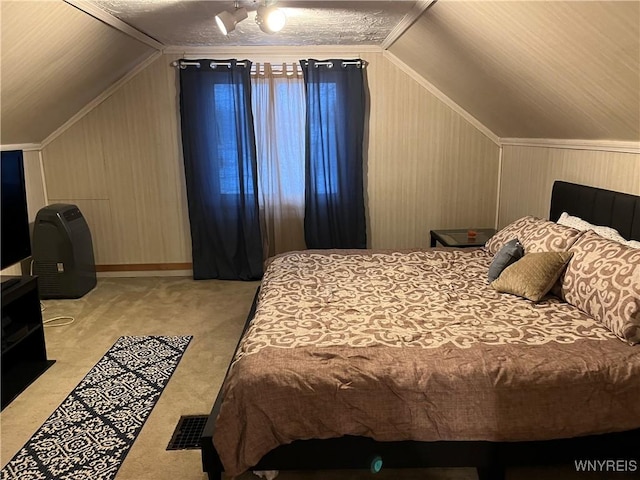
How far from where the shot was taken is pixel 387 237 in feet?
16.1

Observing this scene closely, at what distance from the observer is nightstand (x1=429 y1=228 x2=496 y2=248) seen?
402cm

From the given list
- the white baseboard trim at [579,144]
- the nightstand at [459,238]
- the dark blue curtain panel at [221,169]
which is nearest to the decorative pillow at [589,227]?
the white baseboard trim at [579,144]

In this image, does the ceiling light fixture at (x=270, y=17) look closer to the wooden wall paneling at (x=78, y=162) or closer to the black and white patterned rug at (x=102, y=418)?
the black and white patterned rug at (x=102, y=418)

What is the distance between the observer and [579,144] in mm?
3297

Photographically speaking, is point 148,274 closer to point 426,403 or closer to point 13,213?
point 13,213

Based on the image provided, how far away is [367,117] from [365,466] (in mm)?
3442

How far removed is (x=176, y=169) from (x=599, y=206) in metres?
3.57

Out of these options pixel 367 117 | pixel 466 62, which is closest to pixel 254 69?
pixel 367 117

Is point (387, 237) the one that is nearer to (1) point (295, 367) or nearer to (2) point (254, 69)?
(2) point (254, 69)

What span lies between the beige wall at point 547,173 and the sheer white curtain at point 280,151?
6.33ft

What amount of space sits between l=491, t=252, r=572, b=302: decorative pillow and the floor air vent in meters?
1.72

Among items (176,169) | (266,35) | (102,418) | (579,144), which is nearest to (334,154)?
(266,35)

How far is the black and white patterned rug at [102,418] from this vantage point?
213 cm

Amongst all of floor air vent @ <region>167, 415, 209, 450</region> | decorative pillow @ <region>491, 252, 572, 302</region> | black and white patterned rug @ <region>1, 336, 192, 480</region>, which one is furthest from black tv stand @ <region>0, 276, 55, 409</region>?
decorative pillow @ <region>491, 252, 572, 302</region>
